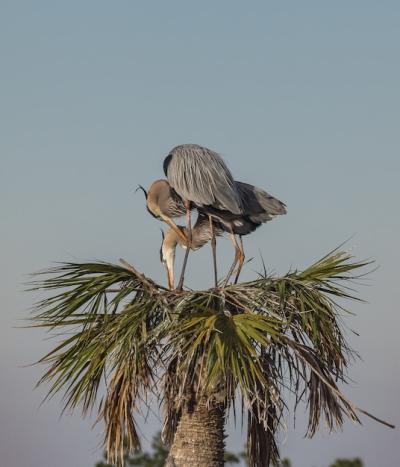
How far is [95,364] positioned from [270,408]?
1796mm

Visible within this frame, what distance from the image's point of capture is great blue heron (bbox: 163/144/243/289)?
1367 centimetres

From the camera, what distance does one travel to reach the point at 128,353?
11195 mm

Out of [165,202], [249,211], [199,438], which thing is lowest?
[199,438]

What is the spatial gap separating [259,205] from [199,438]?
153 inches

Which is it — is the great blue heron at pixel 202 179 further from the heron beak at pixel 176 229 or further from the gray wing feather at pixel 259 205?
the heron beak at pixel 176 229

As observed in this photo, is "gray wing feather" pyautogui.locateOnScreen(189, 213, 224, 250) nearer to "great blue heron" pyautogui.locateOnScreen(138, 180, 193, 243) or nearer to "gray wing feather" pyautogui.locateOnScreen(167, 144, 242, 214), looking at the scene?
"great blue heron" pyautogui.locateOnScreen(138, 180, 193, 243)

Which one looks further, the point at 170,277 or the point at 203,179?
the point at 170,277

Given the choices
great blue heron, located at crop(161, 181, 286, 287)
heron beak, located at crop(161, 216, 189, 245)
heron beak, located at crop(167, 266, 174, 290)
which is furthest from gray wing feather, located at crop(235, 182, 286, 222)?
heron beak, located at crop(167, 266, 174, 290)

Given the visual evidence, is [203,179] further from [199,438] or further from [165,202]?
[199,438]

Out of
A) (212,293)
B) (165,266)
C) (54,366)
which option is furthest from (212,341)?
(165,266)

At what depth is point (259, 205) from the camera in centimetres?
1431

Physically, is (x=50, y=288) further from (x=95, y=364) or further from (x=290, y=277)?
(x=290, y=277)

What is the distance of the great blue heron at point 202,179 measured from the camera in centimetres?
1367

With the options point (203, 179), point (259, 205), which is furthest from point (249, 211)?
point (203, 179)
